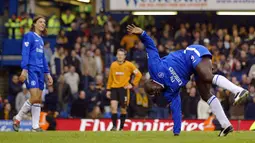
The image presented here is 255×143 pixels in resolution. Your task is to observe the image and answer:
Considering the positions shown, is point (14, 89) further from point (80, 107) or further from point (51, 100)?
point (80, 107)

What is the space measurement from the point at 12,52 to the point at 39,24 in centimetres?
1648

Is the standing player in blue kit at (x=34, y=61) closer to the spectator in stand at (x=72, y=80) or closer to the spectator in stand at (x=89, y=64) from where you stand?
the spectator in stand at (x=72, y=80)

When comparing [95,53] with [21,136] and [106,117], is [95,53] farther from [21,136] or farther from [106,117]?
[21,136]

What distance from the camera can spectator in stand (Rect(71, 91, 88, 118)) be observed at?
94.1ft

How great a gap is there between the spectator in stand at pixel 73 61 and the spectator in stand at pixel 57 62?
27 cm

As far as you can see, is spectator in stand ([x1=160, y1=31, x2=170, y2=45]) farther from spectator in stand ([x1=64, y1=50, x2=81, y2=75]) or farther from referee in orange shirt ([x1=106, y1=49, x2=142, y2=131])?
referee in orange shirt ([x1=106, y1=49, x2=142, y2=131])

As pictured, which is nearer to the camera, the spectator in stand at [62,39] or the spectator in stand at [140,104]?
the spectator in stand at [140,104]

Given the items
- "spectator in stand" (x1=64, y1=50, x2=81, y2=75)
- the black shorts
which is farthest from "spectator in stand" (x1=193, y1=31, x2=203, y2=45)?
the black shorts

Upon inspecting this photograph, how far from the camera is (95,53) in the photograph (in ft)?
102

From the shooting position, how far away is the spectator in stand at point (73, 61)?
3109cm

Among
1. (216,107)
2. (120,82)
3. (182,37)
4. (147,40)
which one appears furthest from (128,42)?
(216,107)

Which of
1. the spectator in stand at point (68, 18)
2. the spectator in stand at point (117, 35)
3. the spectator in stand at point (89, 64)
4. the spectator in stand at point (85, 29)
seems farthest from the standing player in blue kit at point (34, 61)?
the spectator in stand at point (68, 18)

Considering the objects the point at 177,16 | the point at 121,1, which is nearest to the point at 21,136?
the point at 121,1

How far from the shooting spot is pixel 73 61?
1225 inches
